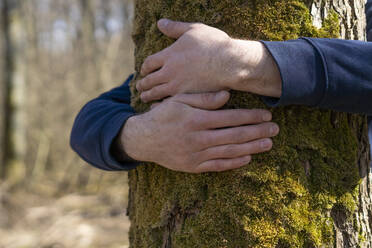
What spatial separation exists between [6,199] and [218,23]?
25.1 ft

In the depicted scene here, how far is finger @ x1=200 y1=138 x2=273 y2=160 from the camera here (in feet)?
4.44

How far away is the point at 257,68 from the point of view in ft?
4.19

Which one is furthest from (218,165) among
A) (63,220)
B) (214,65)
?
(63,220)

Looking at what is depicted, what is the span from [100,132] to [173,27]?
1.88 feet

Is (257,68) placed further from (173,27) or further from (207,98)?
(173,27)

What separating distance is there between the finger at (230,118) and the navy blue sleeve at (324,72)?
0.37ft

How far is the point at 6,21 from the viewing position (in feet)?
29.2

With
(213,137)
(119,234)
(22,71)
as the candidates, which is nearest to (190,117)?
(213,137)

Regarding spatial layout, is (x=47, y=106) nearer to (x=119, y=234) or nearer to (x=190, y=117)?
(x=119, y=234)

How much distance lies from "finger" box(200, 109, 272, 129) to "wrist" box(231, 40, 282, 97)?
0.10m

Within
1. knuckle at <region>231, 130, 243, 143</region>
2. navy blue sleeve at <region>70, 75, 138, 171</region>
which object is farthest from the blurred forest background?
knuckle at <region>231, 130, 243, 143</region>

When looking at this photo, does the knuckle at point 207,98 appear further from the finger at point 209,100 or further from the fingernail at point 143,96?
the fingernail at point 143,96

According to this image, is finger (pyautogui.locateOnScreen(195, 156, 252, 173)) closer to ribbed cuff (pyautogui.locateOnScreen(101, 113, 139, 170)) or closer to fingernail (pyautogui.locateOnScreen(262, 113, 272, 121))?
fingernail (pyautogui.locateOnScreen(262, 113, 272, 121))

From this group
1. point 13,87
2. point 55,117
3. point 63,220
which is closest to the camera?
point 63,220
